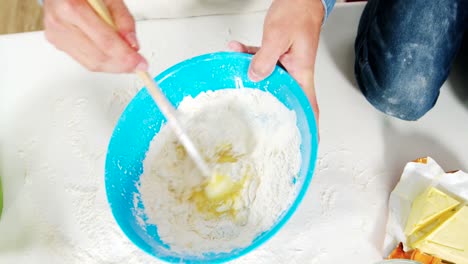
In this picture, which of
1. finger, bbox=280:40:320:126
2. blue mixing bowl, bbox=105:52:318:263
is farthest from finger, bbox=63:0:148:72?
finger, bbox=280:40:320:126

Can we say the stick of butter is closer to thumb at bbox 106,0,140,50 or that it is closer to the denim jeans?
the denim jeans

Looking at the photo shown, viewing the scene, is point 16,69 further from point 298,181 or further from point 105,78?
point 298,181

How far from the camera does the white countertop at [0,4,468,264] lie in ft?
2.37

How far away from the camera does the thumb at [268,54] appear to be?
0.62 metres

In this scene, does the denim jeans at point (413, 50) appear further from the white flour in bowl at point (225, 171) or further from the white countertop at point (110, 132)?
the white flour in bowl at point (225, 171)

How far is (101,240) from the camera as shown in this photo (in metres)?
0.73

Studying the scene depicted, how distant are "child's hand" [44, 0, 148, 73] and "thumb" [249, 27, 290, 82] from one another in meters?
0.15

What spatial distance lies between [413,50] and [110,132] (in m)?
0.53

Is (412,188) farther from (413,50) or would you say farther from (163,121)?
(163,121)

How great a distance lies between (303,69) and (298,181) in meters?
0.16

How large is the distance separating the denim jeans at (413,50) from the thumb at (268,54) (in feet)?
0.70

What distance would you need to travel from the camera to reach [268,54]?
62 cm

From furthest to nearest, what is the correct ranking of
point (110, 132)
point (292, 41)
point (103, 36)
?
1. point (110, 132)
2. point (292, 41)
3. point (103, 36)

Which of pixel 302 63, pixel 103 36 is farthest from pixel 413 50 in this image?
pixel 103 36
